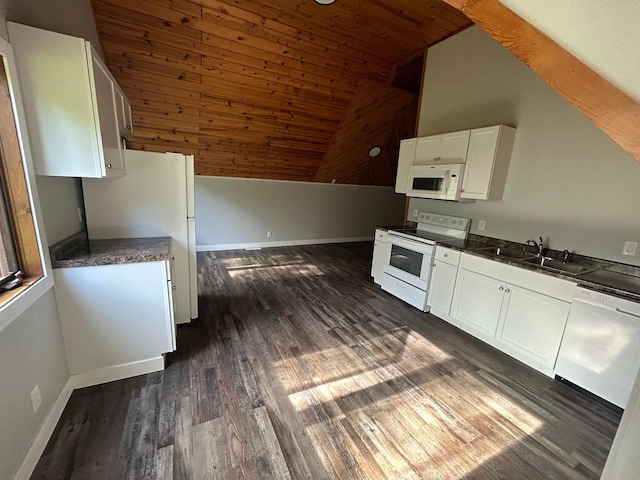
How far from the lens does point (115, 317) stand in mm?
1918

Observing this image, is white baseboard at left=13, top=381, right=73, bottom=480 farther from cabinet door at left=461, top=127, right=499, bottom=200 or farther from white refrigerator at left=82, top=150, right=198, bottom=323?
cabinet door at left=461, top=127, right=499, bottom=200

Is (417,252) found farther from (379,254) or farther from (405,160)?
(405,160)

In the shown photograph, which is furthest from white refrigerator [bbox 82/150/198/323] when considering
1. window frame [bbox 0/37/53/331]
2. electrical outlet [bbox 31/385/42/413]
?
electrical outlet [bbox 31/385/42/413]

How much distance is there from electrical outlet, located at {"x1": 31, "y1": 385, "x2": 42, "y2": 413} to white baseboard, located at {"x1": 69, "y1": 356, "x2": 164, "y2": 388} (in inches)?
16.1

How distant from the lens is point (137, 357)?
6.67 feet

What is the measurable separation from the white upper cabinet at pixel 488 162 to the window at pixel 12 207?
3542 millimetres

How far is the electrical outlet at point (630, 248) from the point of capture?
214cm

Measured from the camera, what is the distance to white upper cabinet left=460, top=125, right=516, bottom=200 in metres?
2.76

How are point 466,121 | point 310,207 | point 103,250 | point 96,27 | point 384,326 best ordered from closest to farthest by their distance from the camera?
point 103,250
point 96,27
point 384,326
point 466,121
point 310,207

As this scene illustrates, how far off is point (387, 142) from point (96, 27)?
4.65 m

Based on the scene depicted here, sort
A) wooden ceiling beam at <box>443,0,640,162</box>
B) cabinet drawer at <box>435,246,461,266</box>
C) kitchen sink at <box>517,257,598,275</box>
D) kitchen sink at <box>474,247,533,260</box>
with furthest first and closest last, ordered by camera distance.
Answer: cabinet drawer at <box>435,246,461,266</box> < kitchen sink at <box>474,247,533,260</box> < kitchen sink at <box>517,257,598,275</box> < wooden ceiling beam at <box>443,0,640,162</box>

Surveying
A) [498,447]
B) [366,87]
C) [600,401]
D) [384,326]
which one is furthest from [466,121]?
[498,447]

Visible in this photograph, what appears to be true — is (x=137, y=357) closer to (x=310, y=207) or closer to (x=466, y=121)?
(x=466, y=121)

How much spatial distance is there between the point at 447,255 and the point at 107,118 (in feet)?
10.5
